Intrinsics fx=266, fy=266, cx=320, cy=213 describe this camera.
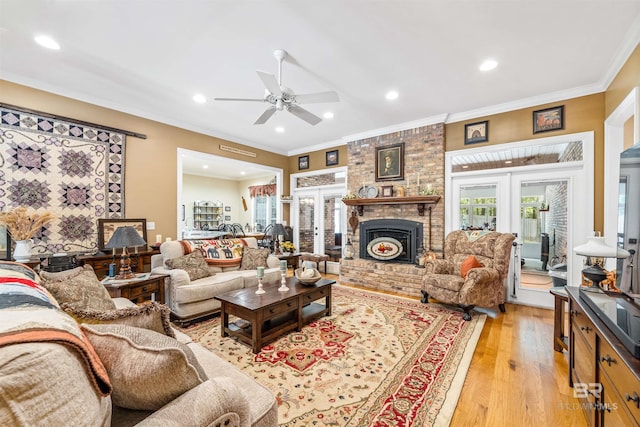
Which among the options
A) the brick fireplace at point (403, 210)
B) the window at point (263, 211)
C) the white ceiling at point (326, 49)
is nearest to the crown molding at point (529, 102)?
the white ceiling at point (326, 49)

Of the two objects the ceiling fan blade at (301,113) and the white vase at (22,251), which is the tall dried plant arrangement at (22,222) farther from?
the ceiling fan blade at (301,113)

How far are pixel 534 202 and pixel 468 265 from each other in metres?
1.49

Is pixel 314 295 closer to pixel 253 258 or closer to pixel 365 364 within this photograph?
pixel 365 364

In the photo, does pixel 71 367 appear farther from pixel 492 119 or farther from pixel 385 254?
pixel 492 119

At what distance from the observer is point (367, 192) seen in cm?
526

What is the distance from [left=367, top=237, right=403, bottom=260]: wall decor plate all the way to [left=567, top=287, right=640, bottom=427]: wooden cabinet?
2949 millimetres

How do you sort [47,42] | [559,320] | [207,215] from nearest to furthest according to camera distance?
[559,320]
[47,42]
[207,215]

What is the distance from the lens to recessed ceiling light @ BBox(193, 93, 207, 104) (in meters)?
3.67

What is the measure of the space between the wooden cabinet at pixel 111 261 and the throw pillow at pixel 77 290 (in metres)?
1.59

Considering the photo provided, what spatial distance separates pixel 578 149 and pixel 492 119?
3.75 feet

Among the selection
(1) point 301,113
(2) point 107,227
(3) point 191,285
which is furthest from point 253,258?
(1) point 301,113

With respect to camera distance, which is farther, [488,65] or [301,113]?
[301,113]

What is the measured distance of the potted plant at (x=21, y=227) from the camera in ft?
9.71

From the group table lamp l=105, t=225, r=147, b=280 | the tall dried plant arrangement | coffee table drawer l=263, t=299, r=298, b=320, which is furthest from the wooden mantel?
the tall dried plant arrangement
